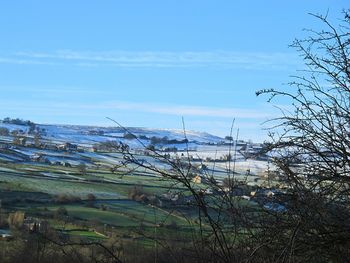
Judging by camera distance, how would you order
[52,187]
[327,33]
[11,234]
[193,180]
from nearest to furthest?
1. [193,180]
2. [327,33]
3. [11,234]
4. [52,187]

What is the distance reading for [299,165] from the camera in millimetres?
5227

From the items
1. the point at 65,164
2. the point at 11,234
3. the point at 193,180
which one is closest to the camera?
the point at 193,180

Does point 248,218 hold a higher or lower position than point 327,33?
lower

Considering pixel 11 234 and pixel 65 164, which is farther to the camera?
pixel 65 164

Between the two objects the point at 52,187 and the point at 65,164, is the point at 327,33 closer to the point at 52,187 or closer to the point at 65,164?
the point at 52,187

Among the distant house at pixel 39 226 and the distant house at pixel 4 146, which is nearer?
the distant house at pixel 39 226

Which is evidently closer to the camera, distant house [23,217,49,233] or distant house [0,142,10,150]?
distant house [23,217,49,233]

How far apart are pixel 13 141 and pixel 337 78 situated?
154 feet

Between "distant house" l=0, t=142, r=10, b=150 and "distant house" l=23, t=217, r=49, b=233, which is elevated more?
"distant house" l=0, t=142, r=10, b=150

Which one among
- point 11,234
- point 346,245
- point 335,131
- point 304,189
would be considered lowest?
point 11,234

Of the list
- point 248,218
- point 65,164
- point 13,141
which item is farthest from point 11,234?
point 13,141

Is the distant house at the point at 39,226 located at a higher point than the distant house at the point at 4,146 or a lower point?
lower

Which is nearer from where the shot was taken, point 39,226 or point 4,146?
point 39,226

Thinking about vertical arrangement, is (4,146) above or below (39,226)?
above
